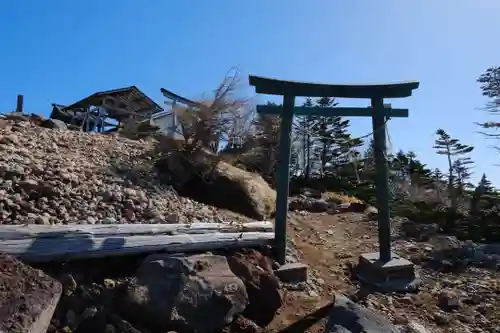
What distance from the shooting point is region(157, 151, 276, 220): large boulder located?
246 inches

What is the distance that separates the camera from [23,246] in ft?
9.62

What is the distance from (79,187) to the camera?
4582 mm

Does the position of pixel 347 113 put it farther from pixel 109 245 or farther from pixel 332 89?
pixel 109 245

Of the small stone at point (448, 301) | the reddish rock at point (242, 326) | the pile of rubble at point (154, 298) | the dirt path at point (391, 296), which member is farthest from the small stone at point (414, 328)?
the reddish rock at point (242, 326)

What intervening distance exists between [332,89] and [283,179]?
124 centimetres

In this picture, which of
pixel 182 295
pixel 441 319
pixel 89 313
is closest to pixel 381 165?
pixel 441 319

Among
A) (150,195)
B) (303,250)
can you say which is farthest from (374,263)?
(150,195)

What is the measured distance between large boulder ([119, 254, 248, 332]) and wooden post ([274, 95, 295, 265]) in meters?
1.29

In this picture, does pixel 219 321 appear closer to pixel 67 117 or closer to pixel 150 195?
pixel 150 195

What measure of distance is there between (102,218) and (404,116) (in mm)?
3669

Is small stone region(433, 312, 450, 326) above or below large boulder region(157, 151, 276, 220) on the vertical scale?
below

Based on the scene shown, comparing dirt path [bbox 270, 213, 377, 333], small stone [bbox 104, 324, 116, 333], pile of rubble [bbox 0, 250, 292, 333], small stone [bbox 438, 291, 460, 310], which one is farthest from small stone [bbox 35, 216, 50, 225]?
small stone [bbox 438, 291, 460, 310]

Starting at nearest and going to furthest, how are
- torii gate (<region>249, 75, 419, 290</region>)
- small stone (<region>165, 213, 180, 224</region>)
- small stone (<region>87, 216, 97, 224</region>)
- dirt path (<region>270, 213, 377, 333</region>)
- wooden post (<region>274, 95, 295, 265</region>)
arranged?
1. dirt path (<region>270, 213, 377, 333</region>)
2. small stone (<region>87, 216, 97, 224</region>)
3. small stone (<region>165, 213, 180, 224</region>)
4. wooden post (<region>274, 95, 295, 265</region>)
5. torii gate (<region>249, 75, 419, 290</region>)

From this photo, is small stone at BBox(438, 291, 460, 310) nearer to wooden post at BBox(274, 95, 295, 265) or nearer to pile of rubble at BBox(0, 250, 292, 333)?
wooden post at BBox(274, 95, 295, 265)
